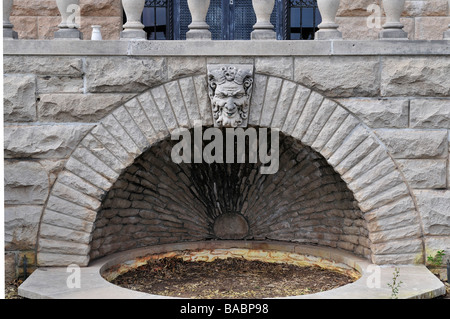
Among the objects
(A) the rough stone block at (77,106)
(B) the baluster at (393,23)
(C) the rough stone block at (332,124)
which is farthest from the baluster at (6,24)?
(B) the baluster at (393,23)

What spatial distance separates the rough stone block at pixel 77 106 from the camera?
5.28 metres

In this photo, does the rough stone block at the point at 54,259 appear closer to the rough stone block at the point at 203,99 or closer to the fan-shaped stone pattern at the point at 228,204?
the fan-shaped stone pattern at the point at 228,204

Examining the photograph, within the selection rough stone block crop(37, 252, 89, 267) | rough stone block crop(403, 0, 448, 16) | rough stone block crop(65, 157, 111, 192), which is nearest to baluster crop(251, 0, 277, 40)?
rough stone block crop(65, 157, 111, 192)

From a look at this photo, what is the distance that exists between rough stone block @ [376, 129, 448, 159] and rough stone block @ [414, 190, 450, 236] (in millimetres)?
334

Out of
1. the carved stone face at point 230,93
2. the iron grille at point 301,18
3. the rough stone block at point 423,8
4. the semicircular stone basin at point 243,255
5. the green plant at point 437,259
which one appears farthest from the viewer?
the iron grille at point 301,18

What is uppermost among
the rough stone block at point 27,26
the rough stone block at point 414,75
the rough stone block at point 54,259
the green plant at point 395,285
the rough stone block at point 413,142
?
the rough stone block at point 27,26

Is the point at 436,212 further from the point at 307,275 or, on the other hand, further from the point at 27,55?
the point at 27,55

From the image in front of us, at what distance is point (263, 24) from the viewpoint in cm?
531

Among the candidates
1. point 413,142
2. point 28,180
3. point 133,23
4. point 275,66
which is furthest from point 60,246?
point 413,142

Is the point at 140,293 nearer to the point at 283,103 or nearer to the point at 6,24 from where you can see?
the point at 283,103

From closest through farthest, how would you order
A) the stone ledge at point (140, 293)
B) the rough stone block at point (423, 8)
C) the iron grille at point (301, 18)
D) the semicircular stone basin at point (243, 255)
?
the stone ledge at point (140, 293)
the semicircular stone basin at point (243, 255)
the rough stone block at point (423, 8)
the iron grille at point (301, 18)

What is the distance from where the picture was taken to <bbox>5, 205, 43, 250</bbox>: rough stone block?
5340mm

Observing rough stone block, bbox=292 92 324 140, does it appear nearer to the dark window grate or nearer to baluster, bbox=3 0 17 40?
the dark window grate

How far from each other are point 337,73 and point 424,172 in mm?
1127
